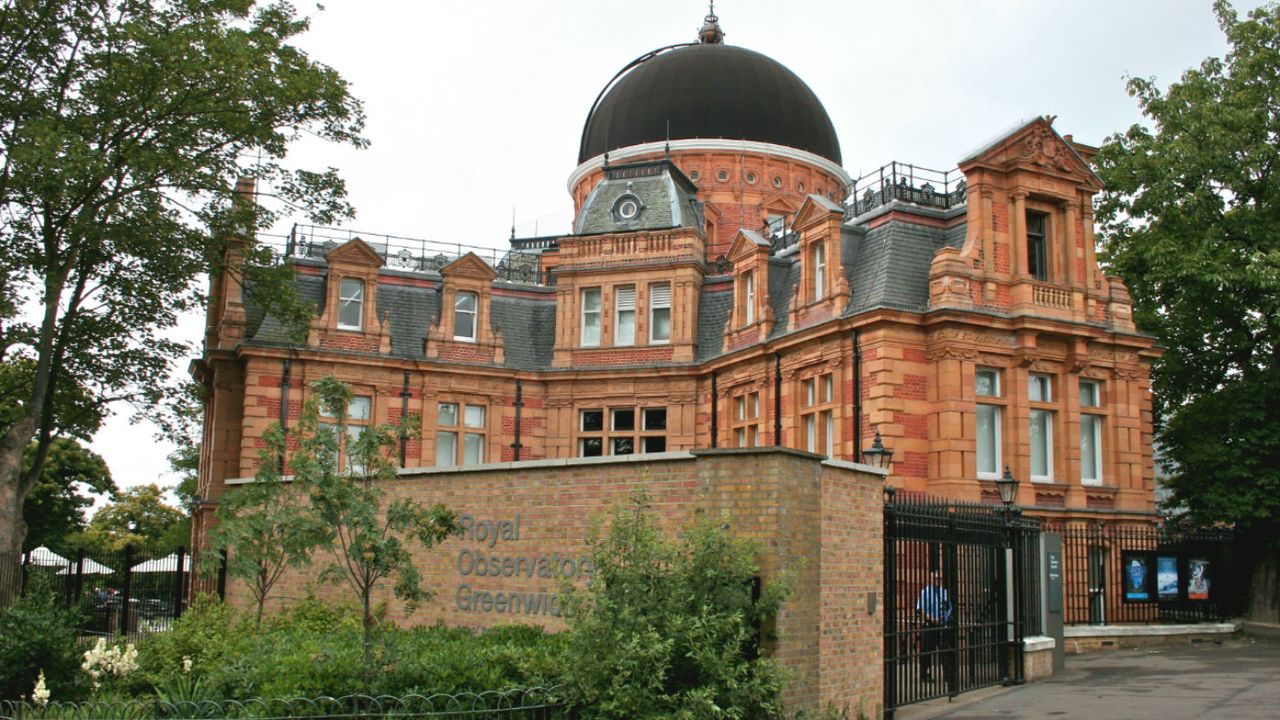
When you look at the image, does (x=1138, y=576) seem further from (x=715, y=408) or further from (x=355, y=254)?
(x=355, y=254)

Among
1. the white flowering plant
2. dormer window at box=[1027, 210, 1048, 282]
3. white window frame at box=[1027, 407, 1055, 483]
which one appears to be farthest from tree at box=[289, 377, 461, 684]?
dormer window at box=[1027, 210, 1048, 282]

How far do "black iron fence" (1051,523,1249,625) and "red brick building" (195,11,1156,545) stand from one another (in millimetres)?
Result: 1619

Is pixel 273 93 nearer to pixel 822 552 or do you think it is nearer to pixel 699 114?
pixel 822 552

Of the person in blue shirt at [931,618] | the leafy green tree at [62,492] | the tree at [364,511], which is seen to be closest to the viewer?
the tree at [364,511]

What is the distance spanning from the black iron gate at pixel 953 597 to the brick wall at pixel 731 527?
603mm

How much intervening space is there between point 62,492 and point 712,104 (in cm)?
3549

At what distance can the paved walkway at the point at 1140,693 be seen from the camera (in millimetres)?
14516

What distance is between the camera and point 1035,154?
28297 millimetres

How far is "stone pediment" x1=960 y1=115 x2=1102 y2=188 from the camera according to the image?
91.0 ft

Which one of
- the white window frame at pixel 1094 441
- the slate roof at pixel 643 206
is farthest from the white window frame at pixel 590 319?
the white window frame at pixel 1094 441

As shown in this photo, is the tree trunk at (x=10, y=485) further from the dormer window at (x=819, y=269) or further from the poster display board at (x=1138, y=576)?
the poster display board at (x=1138, y=576)

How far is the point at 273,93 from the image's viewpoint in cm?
2253

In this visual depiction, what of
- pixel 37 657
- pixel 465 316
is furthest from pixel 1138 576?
pixel 37 657

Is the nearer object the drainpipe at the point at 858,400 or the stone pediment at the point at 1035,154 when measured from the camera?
the drainpipe at the point at 858,400
